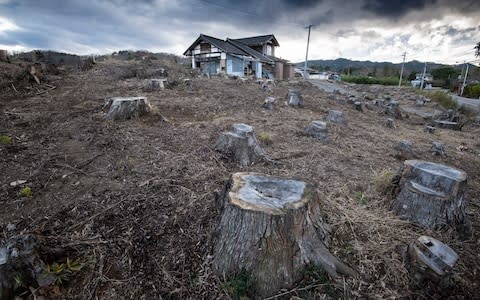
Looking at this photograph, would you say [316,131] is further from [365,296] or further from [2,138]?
[2,138]

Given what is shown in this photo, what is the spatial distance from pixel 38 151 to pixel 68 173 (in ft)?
3.40

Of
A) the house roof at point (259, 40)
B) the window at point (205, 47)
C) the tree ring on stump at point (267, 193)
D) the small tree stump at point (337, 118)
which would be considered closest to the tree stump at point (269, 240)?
the tree ring on stump at point (267, 193)

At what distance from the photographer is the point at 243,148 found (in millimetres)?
3094

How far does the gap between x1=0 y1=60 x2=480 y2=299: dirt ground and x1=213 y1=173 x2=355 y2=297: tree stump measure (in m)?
0.11

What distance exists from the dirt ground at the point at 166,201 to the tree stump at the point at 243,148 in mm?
192

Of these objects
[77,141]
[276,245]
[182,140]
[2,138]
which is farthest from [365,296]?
[2,138]

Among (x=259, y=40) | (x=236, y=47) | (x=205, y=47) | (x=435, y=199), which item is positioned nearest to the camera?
(x=435, y=199)

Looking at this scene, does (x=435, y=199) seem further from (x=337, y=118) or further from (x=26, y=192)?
(x=337, y=118)

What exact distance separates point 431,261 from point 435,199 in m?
0.71

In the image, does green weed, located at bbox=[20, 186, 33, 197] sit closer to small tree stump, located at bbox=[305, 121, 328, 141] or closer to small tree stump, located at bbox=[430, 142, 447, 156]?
small tree stump, located at bbox=[305, 121, 328, 141]

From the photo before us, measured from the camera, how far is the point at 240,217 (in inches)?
56.7

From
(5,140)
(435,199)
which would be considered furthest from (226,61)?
(435,199)

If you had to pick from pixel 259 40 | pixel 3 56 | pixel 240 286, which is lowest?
pixel 240 286

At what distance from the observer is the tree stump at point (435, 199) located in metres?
1.87
